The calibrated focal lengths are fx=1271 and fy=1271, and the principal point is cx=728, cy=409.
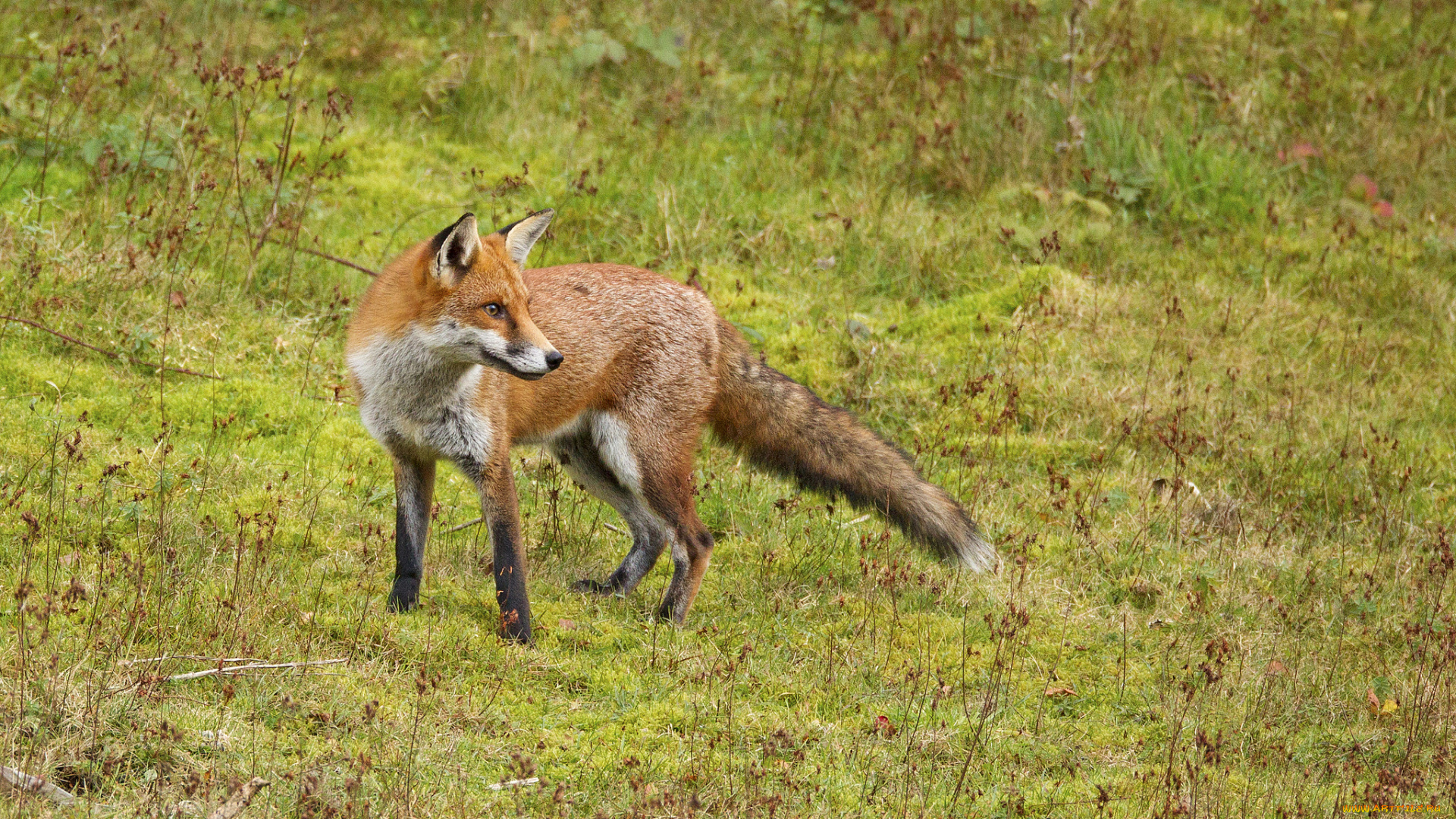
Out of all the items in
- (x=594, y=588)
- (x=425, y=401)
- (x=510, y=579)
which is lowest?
(x=594, y=588)

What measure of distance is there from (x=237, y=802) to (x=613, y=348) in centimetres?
310

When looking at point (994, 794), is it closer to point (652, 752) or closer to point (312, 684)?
point (652, 752)

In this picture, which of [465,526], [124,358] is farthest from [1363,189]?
[124,358]

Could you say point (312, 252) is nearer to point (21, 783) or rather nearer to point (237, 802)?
point (21, 783)

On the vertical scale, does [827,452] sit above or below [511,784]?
above

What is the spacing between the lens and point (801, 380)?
894 cm

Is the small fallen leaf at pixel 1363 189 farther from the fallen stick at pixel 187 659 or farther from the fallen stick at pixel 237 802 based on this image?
the fallen stick at pixel 237 802

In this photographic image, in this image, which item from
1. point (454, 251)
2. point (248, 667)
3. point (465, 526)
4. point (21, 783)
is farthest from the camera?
point (465, 526)

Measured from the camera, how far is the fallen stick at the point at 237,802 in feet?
13.2

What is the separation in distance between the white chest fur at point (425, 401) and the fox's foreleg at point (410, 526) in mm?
242

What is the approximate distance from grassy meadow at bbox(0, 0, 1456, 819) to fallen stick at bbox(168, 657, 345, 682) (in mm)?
65

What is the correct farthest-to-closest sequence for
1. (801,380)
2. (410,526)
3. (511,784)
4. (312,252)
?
1. (801,380)
2. (312,252)
3. (410,526)
4. (511,784)

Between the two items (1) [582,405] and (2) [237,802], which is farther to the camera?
(1) [582,405]

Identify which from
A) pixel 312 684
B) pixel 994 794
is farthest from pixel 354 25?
pixel 994 794
